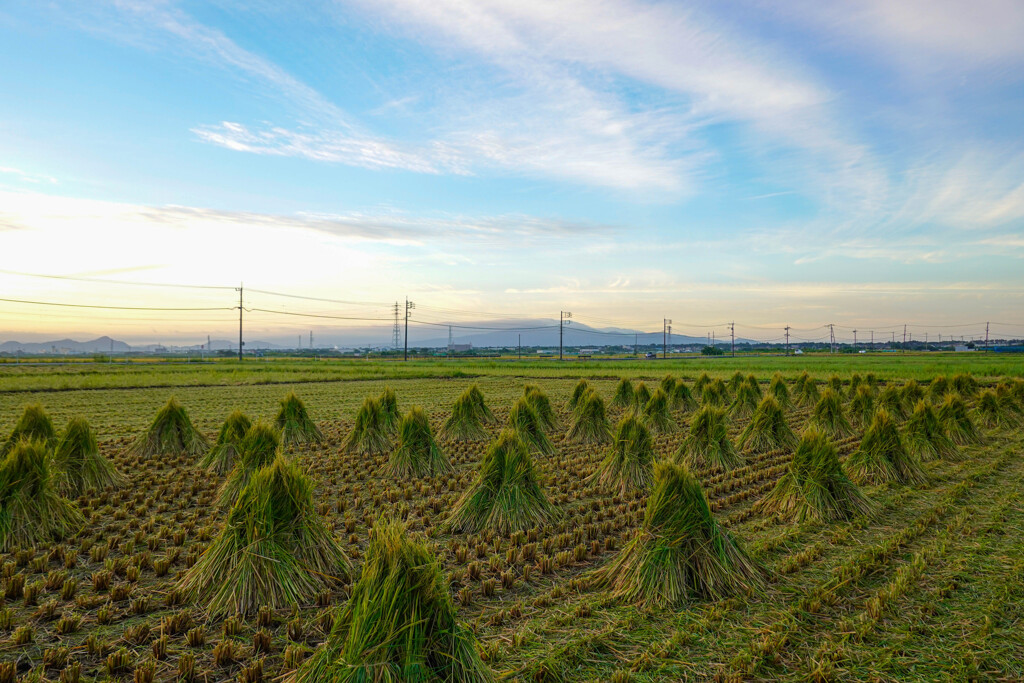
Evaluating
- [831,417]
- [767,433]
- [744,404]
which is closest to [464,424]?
[767,433]

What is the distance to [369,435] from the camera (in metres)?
11.9

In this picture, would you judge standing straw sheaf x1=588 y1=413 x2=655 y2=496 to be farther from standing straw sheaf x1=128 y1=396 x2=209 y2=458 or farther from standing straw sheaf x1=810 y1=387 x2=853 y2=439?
standing straw sheaf x1=128 y1=396 x2=209 y2=458

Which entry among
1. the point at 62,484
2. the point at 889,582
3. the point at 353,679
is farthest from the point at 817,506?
the point at 62,484

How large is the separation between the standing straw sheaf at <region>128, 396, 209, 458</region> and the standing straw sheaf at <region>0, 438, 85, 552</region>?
4.67m

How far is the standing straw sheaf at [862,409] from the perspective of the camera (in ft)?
49.5

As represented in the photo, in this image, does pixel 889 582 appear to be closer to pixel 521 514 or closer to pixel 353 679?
pixel 521 514

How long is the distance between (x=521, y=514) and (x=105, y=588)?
13.7 feet

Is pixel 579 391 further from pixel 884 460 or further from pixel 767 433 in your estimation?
pixel 884 460

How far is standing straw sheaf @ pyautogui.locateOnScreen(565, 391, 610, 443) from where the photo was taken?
13.1 m

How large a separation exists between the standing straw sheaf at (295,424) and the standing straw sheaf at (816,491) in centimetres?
969

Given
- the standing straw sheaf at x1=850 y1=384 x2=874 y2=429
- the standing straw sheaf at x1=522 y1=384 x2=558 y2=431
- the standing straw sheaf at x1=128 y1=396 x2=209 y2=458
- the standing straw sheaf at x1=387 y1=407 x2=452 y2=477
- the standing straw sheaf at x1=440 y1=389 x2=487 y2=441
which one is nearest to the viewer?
the standing straw sheaf at x1=387 y1=407 x2=452 y2=477

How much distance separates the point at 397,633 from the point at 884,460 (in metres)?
9.19

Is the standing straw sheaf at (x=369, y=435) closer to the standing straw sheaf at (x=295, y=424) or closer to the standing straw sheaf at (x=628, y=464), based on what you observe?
the standing straw sheaf at (x=295, y=424)

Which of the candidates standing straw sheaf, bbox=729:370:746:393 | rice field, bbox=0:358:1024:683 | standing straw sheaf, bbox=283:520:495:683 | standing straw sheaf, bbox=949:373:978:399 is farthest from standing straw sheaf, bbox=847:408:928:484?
standing straw sheaf, bbox=949:373:978:399
